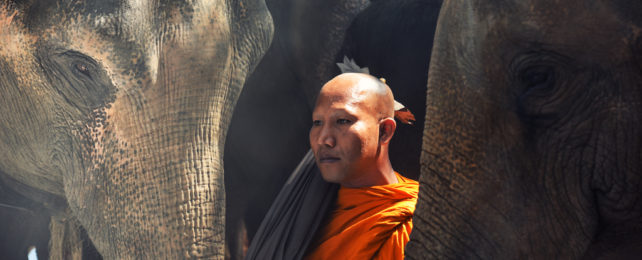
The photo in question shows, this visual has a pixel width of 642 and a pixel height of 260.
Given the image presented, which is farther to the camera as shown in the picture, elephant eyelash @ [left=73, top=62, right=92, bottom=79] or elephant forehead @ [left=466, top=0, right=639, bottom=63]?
elephant eyelash @ [left=73, top=62, right=92, bottom=79]

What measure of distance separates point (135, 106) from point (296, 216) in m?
0.35

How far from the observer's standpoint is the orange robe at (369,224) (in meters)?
0.91

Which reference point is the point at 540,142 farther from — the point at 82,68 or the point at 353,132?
the point at 82,68

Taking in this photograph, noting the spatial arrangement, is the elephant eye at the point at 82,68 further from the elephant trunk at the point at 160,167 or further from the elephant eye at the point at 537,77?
the elephant eye at the point at 537,77

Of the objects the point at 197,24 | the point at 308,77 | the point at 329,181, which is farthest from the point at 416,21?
the point at 329,181

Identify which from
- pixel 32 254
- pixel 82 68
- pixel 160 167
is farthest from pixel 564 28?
→ pixel 32 254

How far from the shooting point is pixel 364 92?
1.01m

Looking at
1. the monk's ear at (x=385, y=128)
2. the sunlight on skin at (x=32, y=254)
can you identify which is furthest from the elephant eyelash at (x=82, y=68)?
the sunlight on skin at (x=32, y=254)

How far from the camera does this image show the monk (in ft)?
3.08

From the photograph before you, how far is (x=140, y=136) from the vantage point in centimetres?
116

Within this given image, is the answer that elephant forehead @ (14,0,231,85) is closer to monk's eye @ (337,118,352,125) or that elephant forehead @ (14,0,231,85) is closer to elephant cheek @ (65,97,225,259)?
elephant cheek @ (65,97,225,259)

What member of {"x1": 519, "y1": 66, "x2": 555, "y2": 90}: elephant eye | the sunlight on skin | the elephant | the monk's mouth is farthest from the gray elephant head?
the sunlight on skin

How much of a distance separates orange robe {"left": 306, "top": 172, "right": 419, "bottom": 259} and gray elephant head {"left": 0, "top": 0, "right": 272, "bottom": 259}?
247 mm

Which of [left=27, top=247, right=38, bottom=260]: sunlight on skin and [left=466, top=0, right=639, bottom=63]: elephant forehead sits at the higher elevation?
[left=466, top=0, right=639, bottom=63]: elephant forehead
